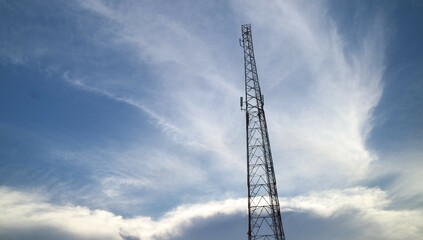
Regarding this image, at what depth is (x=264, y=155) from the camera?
60.9 metres

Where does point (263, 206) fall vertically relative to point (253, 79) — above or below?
below

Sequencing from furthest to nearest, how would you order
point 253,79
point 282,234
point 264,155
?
point 253,79, point 264,155, point 282,234

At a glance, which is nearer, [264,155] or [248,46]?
[264,155]

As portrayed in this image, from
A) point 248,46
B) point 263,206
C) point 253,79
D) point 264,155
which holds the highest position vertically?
point 248,46

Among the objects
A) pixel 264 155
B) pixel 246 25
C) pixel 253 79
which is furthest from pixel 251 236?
pixel 246 25

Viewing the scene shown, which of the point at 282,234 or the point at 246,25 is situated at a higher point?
the point at 246,25

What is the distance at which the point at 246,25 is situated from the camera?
68438 mm

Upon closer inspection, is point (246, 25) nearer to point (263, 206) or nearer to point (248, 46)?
point (248, 46)

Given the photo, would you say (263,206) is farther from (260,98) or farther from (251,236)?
(260,98)

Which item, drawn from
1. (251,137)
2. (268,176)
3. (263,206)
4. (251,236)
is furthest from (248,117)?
(251,236)

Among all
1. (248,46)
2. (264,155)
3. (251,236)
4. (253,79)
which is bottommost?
(251,236)

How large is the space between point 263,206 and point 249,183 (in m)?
4.58

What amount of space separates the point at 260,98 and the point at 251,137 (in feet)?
25.6

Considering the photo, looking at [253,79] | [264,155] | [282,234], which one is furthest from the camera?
[253,79]
